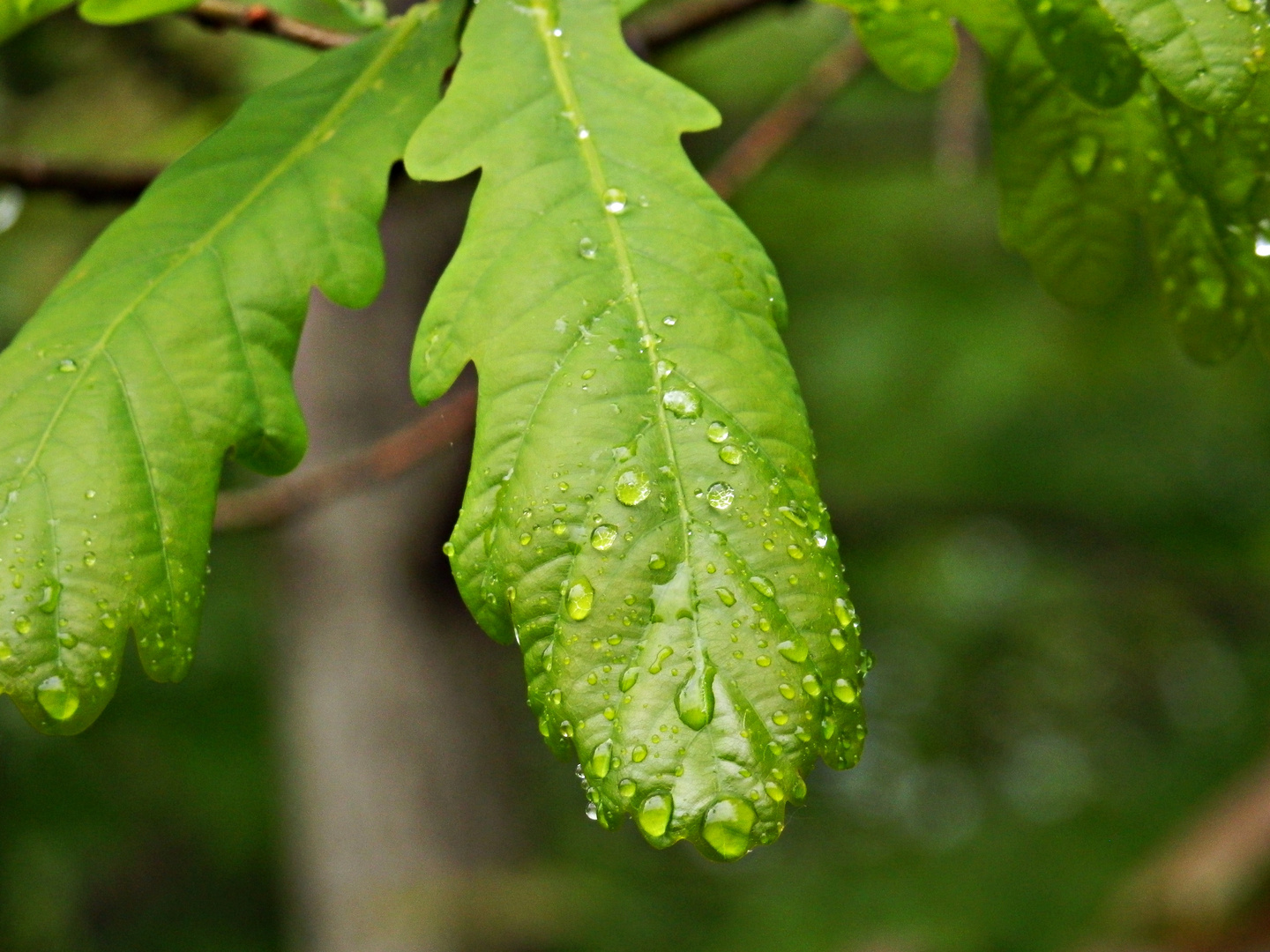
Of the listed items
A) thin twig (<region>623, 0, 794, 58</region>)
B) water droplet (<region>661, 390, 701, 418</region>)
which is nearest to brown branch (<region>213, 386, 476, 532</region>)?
thin twig (<region>623, 0, 794, 58</region>)

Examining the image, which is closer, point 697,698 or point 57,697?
point 697,698

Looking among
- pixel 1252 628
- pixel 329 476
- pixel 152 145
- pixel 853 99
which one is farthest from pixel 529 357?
pixel 1252 628

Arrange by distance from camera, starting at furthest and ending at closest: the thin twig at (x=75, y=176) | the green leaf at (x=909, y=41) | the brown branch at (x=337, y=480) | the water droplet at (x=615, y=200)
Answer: the brown branch at (x=337, y=480) → the thin twig at (x=75, y=176) → the green leaf at (x=909, y=41) → the water droplet at (x=615, y=200)

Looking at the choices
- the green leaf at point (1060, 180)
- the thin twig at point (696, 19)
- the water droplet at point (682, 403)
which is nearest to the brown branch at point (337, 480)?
the thin twig at point (696, 19)

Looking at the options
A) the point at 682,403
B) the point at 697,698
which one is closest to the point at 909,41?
the point at 682,403

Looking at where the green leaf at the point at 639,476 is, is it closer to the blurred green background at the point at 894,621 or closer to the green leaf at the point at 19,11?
the green leaf at the point at 19,11

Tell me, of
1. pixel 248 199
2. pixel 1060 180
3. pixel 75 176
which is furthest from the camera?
pixel 75 176

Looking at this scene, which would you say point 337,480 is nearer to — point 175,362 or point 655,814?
point 175,362
